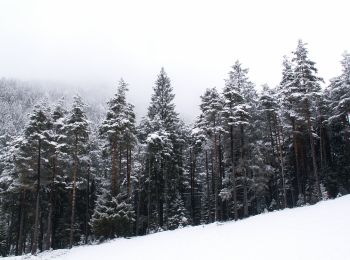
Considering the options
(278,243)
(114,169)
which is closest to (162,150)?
(114,169)

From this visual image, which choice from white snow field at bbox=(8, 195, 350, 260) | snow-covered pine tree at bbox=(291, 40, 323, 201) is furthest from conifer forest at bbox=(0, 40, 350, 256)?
white snow field at bbox=(8, 195, 350, 260)

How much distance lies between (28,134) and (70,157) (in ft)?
15.8

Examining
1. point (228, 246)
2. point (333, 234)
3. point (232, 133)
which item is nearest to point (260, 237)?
point (228, 246)

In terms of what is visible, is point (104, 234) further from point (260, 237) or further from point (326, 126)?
point (326, 126)

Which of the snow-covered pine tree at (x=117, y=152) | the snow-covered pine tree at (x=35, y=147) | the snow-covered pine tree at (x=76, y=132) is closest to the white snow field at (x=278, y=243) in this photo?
the snow-covered pine tree at (x=117, y=152)

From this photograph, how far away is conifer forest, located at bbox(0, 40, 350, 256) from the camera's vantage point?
3556cm

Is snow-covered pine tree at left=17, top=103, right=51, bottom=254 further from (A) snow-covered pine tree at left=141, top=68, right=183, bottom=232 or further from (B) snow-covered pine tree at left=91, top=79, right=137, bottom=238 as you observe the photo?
(A) snow-covered pine tree at left=141, top=68, right=183, bottom=232

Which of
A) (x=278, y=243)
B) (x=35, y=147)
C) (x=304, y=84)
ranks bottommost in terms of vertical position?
(x=278, y=243)

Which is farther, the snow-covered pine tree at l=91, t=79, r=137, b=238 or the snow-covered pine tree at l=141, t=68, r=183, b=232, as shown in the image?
the snow-covered pine tree at l=141, t=68, r=183, b=232

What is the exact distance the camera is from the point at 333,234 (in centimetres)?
1686

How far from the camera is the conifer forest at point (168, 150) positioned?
3556cm

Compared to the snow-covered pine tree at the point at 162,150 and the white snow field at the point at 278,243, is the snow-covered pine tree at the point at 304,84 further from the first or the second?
the snow-covered pine tree at the point at 162,150

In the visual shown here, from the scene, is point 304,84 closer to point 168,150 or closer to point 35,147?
point 168,150

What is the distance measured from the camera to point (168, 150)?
41.2 m
